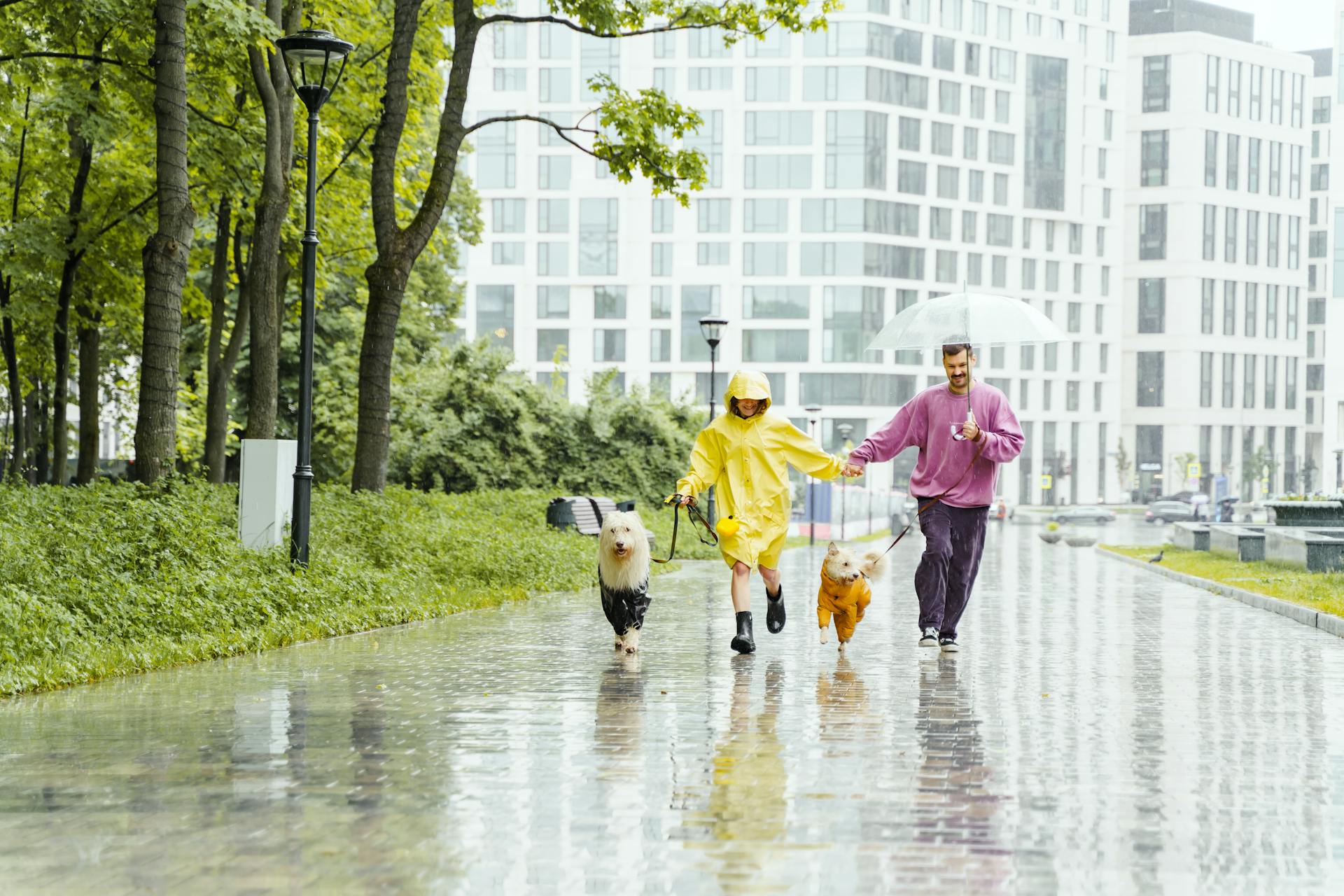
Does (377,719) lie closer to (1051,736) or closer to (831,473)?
(1051,736)

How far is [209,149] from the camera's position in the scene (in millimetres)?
20438

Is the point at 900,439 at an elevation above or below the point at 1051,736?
above

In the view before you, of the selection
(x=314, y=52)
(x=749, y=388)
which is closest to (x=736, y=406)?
(x=749, y=388)

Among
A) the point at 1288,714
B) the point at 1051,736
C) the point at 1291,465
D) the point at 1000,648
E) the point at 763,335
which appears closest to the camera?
the point at 1051,736

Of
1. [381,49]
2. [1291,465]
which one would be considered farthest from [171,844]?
[1291,465]

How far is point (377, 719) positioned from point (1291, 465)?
117 m

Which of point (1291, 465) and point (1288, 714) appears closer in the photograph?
point (1288, 714)

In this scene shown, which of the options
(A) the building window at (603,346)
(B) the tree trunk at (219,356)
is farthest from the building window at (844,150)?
(B) the tree trunk at (219,356)

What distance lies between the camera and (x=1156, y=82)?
11350 centimetres

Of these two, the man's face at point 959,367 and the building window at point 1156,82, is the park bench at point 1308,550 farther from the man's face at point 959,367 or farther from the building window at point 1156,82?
the building window at point 1156,82

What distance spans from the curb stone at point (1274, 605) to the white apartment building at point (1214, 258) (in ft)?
305

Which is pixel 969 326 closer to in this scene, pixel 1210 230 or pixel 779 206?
pixel 779 206

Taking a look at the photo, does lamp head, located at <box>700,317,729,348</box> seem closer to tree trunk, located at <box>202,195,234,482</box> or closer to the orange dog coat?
tree trunk, located at <box>202,195,234,482</box>

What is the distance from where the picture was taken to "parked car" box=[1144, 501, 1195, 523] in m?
79.7
